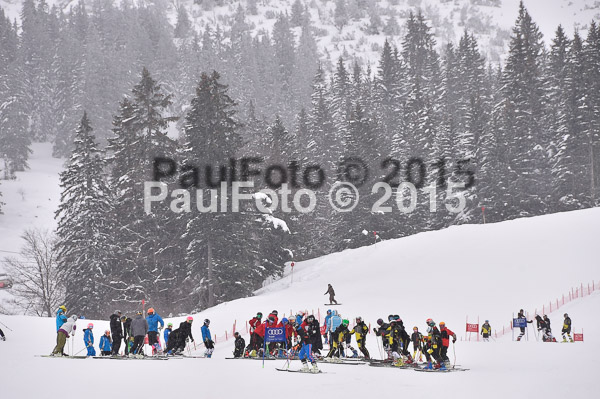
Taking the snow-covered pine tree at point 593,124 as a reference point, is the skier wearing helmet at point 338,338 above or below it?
below

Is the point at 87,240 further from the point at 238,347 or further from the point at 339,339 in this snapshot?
the point at 339,339

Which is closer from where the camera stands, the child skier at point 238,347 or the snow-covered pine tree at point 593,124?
the child skier at point 238,347

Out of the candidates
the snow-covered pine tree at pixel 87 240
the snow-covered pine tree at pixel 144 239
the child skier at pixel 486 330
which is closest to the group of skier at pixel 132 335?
the child skier at pixel 486 330

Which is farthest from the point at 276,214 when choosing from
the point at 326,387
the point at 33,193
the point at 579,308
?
the point at 33,193

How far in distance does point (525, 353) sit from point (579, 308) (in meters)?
9.75

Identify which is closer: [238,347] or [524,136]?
[238,347]

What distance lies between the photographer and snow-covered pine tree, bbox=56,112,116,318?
1537 inches

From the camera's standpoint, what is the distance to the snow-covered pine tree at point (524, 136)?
52888mm

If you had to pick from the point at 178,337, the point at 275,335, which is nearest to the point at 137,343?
the point at 178,337

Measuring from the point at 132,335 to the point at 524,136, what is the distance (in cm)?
4697

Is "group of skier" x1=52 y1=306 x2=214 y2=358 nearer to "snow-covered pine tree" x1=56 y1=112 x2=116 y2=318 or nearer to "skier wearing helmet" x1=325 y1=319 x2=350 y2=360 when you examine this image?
"skier wearing helmet" x1=325 y1=319 x2=350 y2=360

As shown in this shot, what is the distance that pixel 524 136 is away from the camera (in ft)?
183

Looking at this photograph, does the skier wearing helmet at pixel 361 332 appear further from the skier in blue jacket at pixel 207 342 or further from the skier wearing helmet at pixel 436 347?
the skier in blue jacket at pixel 207 342

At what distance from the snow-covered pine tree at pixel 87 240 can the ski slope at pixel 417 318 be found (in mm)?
9920
